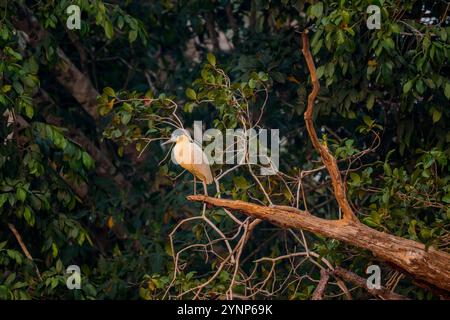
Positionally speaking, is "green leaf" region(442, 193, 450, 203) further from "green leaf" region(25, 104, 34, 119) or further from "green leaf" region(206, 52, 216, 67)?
"green leaf" region(25, 104, 34, 119)

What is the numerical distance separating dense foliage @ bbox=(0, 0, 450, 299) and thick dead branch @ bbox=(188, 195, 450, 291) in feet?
1.32

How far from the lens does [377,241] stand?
22.6ft

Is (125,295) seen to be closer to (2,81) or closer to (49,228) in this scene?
(49,228)

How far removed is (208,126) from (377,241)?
394 centimetres

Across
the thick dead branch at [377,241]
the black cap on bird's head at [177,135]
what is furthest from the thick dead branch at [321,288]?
the black cap on bird's head at [177,135]

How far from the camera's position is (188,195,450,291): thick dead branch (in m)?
6.76

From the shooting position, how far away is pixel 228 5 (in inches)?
428

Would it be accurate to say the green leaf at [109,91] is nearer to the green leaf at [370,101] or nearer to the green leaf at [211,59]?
the green leaf at [211,59]

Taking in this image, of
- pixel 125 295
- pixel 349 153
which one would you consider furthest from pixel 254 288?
pixel 125 295

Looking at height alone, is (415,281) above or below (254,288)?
above

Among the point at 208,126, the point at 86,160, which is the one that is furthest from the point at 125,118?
the point at 208,126

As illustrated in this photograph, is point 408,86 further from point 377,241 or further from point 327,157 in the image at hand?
point 377,241

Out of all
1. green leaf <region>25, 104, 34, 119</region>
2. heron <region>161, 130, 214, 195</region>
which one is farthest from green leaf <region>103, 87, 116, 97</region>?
heron <region>161, 130, 214, 195</region>
